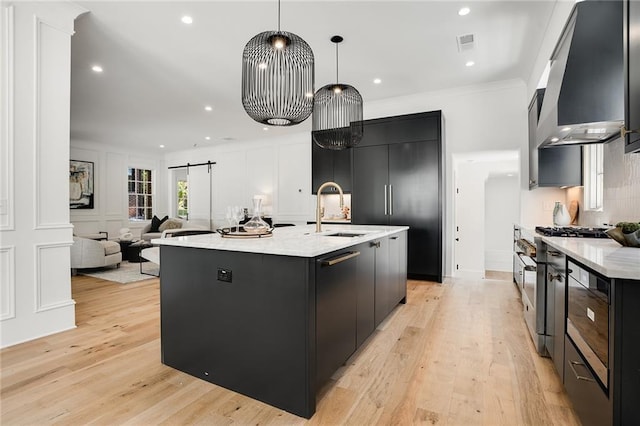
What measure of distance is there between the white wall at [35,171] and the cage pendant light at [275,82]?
1787 mm

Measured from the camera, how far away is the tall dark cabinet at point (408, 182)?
480 cm

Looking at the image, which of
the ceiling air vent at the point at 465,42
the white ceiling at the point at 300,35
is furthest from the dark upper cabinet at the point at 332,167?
the ceiling air vent at the point at 465,42

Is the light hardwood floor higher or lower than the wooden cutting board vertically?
lower

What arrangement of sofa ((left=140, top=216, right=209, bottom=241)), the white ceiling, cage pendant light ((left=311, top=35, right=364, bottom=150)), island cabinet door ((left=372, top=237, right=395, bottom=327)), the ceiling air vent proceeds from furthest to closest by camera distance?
sofa ((left=140, top=216, right=209, bottom=241)) < cage pendant light ((left=311, top=35, right=364, bottom=150)) < the ceiling air vent < the white ceiling < island cabinet door ((left=372, top=237, right=395, bottom=327))

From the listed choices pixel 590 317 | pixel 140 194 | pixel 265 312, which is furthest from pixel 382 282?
pixel 140 194

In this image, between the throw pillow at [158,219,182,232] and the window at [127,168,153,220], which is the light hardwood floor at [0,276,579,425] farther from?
the window at [127,168,153,220]

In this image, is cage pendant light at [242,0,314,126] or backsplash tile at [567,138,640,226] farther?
cage pendant light at [242,0,314,126]

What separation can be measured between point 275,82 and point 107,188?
27.1ft

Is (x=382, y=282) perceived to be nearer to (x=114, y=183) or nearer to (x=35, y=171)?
(x=35, y=171)

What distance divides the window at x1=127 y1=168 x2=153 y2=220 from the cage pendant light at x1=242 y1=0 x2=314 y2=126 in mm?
8613

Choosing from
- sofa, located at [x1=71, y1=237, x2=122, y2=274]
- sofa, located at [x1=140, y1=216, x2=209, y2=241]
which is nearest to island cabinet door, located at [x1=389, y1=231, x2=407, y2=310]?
sofa, located at [x1=71, y1=237, x2=122, y2=274]

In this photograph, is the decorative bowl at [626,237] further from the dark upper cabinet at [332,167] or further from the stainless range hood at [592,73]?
the dark upper cabinet at [332,167]

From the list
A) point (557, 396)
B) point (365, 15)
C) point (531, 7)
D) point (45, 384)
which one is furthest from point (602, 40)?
point (45, 384)

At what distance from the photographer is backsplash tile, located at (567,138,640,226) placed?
87.4 inches
